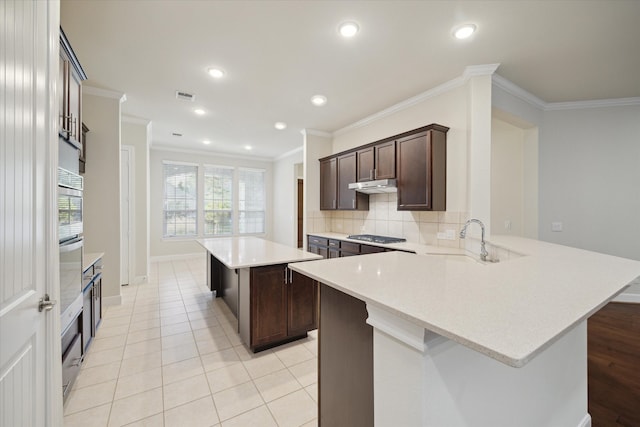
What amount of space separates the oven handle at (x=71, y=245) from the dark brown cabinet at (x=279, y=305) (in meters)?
1.20

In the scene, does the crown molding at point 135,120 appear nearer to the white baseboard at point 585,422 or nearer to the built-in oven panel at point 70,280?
the built-in oven panel at point 70,280

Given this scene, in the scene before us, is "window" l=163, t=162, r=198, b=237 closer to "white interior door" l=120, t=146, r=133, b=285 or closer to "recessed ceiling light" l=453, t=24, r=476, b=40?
"white interior door" l=120, t=146, r=133, b=285

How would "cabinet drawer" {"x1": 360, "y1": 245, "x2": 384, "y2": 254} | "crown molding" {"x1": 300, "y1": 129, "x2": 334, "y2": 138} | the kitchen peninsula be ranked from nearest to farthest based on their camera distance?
the kitchen peninsula → "cabinet drawer" {"x1": 360, "y1": 245, "x2": 384, "y2": 254} → "crown molding" {"x1": 300, "y1": 129, "x2": 334, "y2": 138}

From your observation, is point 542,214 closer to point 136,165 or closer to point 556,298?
point 556,298

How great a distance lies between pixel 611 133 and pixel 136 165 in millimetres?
7124

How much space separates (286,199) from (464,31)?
216 inches

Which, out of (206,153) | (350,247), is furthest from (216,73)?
(206,153)

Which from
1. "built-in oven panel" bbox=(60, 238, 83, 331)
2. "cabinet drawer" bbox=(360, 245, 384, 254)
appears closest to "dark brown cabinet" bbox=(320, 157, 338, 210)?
"cabinet drawer" bbox=(360, 245, 384, 254)

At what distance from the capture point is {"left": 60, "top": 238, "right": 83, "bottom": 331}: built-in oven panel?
1498 mm

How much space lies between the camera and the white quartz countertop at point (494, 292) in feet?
1.83

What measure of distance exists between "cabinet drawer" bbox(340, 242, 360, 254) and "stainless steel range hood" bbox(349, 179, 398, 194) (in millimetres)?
854

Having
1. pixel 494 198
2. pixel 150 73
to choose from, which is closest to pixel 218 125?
pixel 150 73

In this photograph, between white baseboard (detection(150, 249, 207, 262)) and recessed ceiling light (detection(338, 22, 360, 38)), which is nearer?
recessed ceiling light (detection(338, 22, 360, 38))

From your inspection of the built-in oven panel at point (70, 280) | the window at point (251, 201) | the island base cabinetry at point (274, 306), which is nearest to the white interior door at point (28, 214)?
the built-in oven panel at point (70, 280)
